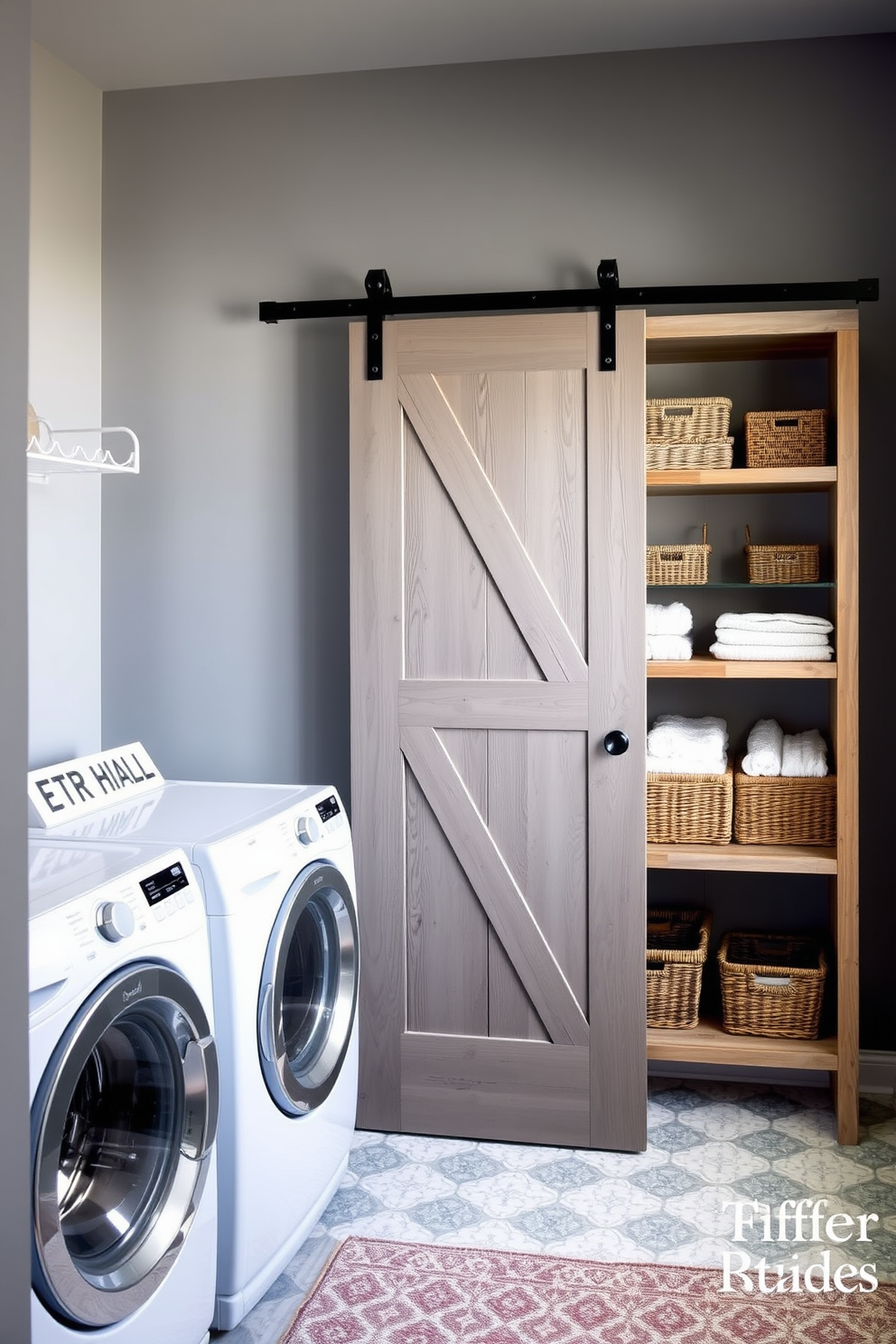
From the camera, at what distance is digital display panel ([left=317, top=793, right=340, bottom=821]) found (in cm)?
241

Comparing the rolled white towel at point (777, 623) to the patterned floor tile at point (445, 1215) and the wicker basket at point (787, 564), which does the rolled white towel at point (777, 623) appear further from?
the patterned floor tile at point (445, 1215)

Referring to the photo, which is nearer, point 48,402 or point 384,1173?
point 384,1173

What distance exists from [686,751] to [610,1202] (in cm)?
107

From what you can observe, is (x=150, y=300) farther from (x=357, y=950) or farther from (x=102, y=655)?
(x=357, y=950)

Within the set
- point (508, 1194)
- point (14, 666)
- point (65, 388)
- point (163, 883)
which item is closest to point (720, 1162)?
point (508, 1194)

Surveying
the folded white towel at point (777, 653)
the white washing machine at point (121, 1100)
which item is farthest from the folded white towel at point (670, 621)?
the white washing machine at point (121, 1100)

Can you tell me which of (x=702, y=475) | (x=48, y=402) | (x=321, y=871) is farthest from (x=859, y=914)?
(x=48, y=402)

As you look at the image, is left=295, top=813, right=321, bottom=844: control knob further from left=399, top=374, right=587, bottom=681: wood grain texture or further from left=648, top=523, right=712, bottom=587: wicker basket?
left=648, top=523, right=712, bottom=587: wicker basket

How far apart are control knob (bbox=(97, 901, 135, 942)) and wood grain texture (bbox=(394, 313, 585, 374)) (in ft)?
5.32

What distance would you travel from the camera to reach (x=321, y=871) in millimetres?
2289

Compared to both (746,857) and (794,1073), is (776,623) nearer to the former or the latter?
(746,857)

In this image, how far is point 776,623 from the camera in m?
2.70

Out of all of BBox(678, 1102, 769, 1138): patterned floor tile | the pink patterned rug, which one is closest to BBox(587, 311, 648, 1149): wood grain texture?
BBox(678, 1102, 769, 1138): patterned floor tile

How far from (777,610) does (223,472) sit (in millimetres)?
1616
